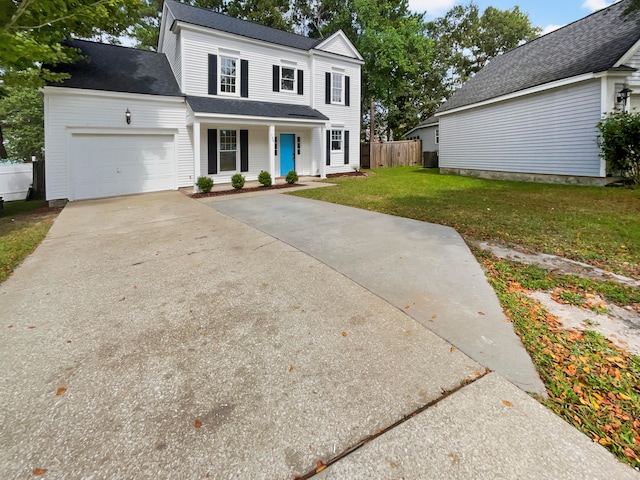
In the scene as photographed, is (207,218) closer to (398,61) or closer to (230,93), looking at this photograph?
(230,93)

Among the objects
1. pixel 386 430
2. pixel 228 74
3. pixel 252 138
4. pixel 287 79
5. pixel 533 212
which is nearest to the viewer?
pixel 386 430

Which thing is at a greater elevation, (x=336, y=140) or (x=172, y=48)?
(x=172, y=48)

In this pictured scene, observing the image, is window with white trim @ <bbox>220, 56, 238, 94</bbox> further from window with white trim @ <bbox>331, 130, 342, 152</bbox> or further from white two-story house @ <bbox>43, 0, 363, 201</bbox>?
window with white trim @ <bbox>331, 130, 342, 152</bbox>

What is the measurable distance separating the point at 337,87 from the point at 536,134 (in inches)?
380

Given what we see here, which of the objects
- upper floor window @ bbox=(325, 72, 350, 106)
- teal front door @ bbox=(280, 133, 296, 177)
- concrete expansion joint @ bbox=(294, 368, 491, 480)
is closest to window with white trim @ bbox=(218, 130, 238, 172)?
teal front door @ bbox=(280, 133, 296, 177)

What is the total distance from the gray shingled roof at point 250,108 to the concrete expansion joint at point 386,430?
12.5 meters

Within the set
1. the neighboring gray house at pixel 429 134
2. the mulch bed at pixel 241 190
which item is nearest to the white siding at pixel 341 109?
the mulch bed at pixel 241 190

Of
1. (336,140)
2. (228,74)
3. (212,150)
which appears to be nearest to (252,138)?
(212,150)

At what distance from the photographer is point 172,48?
1441 centimetres

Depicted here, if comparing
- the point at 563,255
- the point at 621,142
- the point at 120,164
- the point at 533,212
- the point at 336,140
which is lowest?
the point at 563,255

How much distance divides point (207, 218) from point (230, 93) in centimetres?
884

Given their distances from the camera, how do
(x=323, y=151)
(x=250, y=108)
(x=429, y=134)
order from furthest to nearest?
(x=429, y=134), (x=323, y=151), (x=250, y=108)

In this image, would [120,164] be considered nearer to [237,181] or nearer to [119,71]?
[119,71]

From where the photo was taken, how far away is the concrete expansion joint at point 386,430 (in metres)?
1.67
